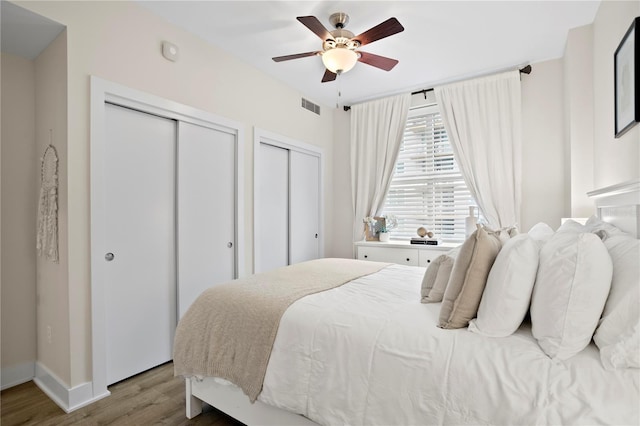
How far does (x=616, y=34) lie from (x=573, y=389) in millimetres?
2222

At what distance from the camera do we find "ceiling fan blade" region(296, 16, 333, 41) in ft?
6.66

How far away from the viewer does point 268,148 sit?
3.60 meters

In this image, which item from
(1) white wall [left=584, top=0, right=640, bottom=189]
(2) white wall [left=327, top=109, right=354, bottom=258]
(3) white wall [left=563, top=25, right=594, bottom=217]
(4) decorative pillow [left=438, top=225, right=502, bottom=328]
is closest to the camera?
(4) decorative pillow [left=438, top=225, right=502, bottom=328]

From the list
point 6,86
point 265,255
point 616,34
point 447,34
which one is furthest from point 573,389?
point 6,86

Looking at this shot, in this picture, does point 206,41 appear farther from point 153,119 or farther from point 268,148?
point 268,148

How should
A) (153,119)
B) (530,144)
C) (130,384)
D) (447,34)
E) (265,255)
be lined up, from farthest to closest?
(265,255), (530,144), (447,34), (153,119), (130,384)

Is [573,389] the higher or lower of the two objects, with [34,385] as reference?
higher

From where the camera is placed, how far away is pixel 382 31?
216 cm

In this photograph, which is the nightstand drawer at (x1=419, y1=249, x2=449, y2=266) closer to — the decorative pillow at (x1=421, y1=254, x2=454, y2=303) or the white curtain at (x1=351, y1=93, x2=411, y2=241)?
the white curtain at (x1=351, y1=93, x2=411, y2=241)

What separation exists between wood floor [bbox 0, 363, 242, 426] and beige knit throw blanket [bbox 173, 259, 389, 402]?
1.23 ft

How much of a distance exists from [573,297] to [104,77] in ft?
9.10

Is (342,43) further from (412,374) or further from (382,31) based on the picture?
(412,374)

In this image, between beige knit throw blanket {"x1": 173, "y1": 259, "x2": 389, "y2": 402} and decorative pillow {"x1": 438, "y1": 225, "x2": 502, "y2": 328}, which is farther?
beige knit throw blanket {"x1": 173, "y1": 259, "x2": 389, "y2": 402}

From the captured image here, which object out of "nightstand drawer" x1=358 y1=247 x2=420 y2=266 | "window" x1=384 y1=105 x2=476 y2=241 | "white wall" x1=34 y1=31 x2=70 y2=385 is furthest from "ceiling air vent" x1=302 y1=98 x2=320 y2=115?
"white wall" x1=34 y1=31 x2=70 y2=385
